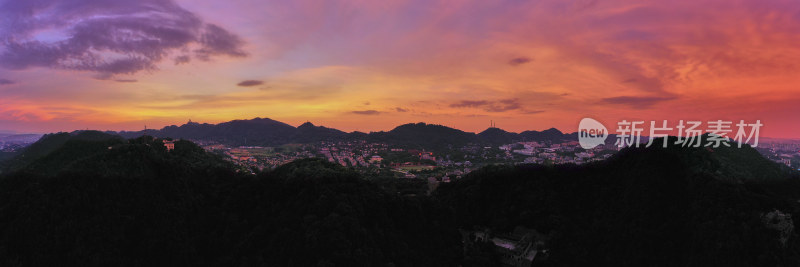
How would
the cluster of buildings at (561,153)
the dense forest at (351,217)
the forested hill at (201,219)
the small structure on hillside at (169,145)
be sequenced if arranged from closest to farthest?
1. the dense forest at (351,217)
2. the forested hill at (201,219)
3. the small structure on hillside at (169,145)
4. the cluster of buildings at (561,153)

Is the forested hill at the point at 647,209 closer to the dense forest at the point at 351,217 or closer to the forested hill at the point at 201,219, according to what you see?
the dense forest at the point at 351,217

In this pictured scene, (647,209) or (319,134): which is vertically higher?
(319,134)

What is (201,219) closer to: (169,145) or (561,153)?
(169,145)

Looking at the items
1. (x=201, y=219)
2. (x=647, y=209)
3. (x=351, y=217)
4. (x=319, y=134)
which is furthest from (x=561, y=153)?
(x=201, y=219)

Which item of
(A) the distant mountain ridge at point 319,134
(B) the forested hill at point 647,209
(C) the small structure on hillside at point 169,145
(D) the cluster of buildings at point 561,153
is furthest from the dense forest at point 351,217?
(A) the distant mountain ridge at point 319,134

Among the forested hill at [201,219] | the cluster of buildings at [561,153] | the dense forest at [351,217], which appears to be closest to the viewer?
the dense forest at [351,217]

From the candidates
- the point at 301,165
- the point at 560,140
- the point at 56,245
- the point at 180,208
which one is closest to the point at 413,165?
the point at 301,165

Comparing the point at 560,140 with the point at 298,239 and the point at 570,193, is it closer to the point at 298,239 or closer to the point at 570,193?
the point at 570,193
